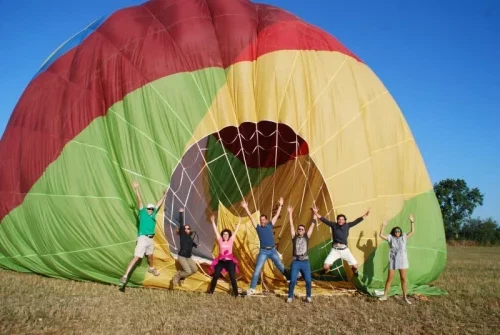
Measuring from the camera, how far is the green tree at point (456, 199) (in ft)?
187

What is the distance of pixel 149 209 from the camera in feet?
23.1

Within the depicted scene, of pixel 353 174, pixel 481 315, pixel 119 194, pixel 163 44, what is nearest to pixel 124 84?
pixel 163 44

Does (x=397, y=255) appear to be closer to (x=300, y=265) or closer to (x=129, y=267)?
(x=300, y=265)

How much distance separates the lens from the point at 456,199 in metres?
58.4

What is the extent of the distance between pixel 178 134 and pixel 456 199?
56.7 meters

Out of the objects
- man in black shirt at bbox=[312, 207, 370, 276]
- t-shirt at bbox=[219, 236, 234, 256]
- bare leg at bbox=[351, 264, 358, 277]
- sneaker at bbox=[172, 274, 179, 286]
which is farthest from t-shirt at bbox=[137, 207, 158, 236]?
bare leg at bbox=[351, 264, 358, 277]

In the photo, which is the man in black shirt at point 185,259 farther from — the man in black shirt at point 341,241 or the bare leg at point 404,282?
the bare leg at point 404,282

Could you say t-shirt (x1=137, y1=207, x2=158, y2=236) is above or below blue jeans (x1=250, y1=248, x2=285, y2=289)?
above

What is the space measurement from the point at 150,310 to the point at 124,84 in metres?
3.39

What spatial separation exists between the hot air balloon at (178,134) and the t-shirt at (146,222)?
202 mm

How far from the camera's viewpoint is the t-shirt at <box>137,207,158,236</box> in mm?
7047

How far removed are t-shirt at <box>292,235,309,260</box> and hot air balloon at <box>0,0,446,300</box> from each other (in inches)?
29.0

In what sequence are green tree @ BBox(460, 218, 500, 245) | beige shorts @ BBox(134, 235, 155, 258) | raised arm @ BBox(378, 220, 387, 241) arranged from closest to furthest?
1. beige shorts @ BBox(134, 235, 155, 258)
2. raised arm @ BBox(378, 220, 387, 241)
3. green tree @ BBox(460, 218, 500, 245)

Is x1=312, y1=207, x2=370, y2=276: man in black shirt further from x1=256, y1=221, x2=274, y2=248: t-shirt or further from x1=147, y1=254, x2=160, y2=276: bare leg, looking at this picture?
x1=147, y1=254, x2=160, y2=276: bare leg
